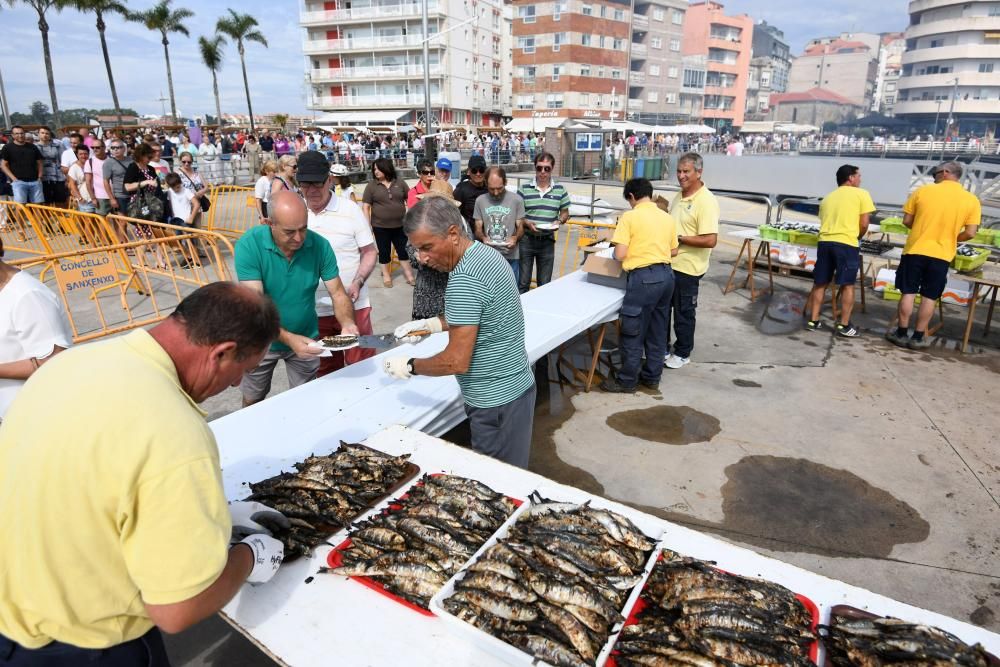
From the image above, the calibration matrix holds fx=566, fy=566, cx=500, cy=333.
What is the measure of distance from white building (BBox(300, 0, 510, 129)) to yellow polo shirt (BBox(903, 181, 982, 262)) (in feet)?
174

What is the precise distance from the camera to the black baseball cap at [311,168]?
4652 mm

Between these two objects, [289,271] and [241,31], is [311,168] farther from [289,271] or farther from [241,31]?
[241,31]

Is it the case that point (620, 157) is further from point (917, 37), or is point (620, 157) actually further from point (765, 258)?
point (917, 37)

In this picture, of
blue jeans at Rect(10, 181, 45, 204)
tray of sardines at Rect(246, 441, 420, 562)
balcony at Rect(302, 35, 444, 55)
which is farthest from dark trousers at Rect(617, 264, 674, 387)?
balcony at Rect(302, 35, 444, 55)

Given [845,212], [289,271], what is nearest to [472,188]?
[289,271]

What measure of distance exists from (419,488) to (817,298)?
7.44 meters

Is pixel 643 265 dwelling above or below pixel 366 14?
below

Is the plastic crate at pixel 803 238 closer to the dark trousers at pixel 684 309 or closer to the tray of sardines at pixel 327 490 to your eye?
the dark trousers at pixel 684 309

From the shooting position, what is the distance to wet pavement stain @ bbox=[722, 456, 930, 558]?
4023mm

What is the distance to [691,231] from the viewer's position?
20.5 feet

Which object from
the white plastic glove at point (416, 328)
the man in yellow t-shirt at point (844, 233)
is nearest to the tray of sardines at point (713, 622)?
the white plastic glove at point (416, 328)

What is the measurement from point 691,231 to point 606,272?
3.35 feet

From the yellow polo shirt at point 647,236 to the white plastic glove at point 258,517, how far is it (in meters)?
4.28

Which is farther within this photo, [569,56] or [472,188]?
[569,56]
